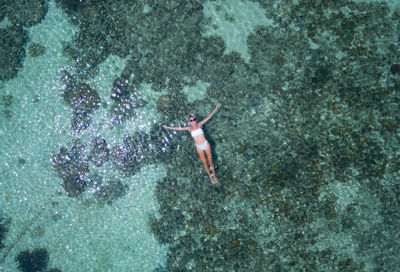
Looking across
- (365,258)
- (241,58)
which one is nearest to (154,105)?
(241,58)

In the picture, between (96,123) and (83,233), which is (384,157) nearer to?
(96,123)

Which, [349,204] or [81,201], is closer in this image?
[349,204]

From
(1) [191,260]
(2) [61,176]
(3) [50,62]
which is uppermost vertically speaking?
(3) [50,62]

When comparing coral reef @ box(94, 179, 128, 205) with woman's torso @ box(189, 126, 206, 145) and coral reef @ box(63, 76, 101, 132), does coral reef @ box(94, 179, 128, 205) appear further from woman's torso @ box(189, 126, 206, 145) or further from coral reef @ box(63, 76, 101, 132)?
woman's torso @ box(189, 126, 206, 145)

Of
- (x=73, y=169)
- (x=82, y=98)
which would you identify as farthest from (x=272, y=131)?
(x=73, y=169)

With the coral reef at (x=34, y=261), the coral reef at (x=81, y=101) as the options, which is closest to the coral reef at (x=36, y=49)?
the coral reef at (x=81, y=101)

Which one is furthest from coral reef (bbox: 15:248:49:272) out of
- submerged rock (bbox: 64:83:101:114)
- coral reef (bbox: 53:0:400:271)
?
submerged rock (bbox: 64:83:101:114)

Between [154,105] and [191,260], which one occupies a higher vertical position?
[154,105]
